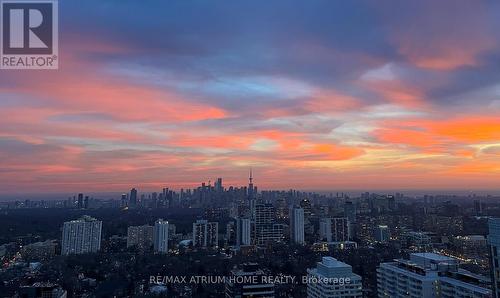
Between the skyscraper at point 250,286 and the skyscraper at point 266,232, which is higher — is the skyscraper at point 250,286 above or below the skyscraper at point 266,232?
above

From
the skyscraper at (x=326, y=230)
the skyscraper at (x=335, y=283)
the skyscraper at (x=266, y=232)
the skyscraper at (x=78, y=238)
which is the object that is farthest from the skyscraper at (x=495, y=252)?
the skyscraper at (x=78, y=238)

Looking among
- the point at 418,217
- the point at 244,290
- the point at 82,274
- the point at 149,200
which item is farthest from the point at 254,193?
the point at 244,290

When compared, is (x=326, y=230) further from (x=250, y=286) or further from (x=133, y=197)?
(x=133, y=197)

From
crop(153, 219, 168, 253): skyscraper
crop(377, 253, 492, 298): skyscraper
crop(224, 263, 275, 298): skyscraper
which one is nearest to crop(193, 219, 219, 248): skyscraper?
crop(153, 219, 168, 253): skyscraper

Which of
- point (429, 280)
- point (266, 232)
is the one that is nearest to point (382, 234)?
point (266, 232)

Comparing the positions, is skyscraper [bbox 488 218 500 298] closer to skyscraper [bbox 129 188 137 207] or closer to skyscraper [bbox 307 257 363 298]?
skyscraper [bbox 307 257 363 298]

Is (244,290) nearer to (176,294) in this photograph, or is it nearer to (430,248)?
(176,294)

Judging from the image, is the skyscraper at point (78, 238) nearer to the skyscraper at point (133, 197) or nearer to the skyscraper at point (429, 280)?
the skyscraper at point (429, 280)
